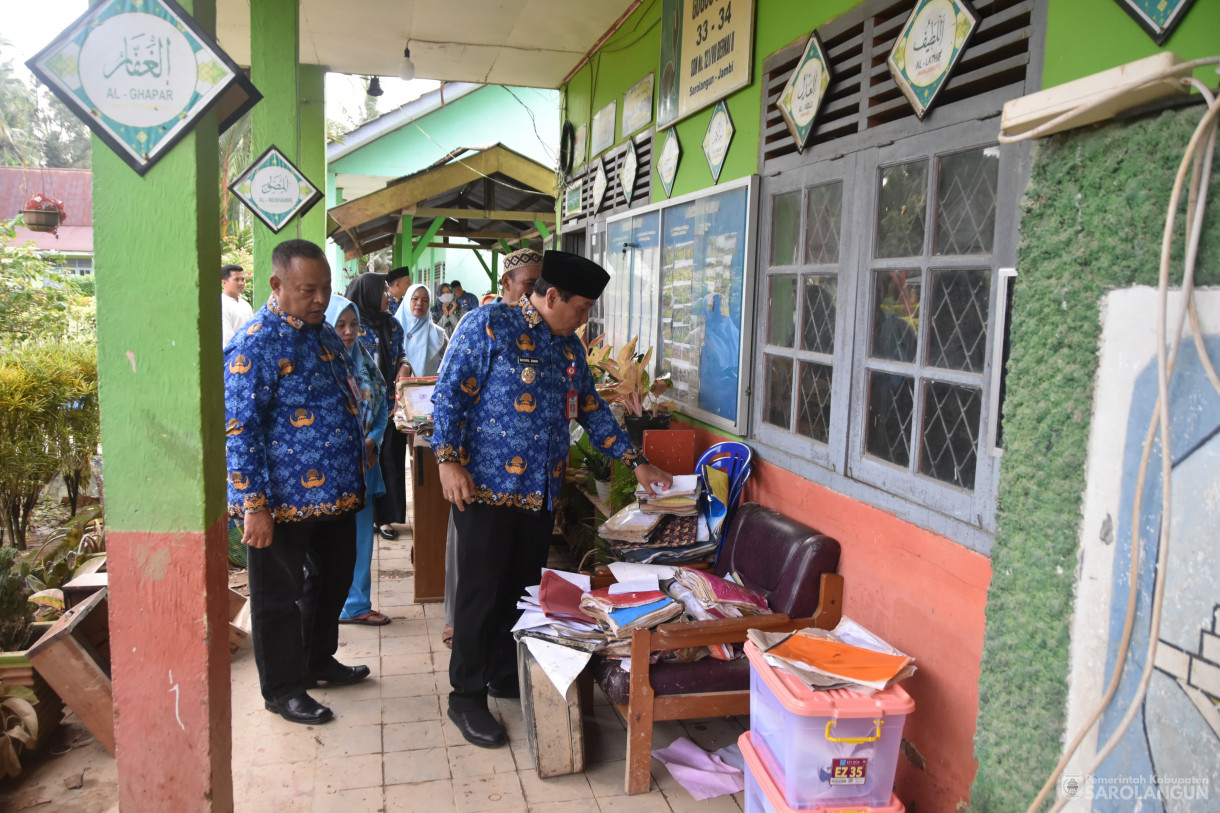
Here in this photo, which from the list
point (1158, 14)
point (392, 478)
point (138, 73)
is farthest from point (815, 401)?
point (392, 478)

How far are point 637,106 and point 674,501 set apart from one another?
3.33 metres

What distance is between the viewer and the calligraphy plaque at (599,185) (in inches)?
256

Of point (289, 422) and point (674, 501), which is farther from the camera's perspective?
point (674, 501)

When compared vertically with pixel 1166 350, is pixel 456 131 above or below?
above

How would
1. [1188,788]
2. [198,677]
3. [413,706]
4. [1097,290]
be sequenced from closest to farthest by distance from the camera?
[1188,788]
[1097,290]
[198,677]
[413,706]

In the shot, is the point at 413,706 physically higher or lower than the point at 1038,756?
lower

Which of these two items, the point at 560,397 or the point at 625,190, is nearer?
the point at 560,397

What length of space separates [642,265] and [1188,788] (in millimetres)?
4659

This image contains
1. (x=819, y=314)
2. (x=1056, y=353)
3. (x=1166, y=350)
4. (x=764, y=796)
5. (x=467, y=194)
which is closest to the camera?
(x=1166, y=350)

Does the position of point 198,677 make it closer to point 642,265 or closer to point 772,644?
point 772,644

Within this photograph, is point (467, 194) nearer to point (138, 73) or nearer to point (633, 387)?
point (633, 387)

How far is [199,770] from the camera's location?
2270 millimetres

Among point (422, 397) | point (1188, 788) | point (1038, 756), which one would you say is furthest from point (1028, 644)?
point (422, 397)

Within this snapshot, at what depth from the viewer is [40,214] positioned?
26.6ft
